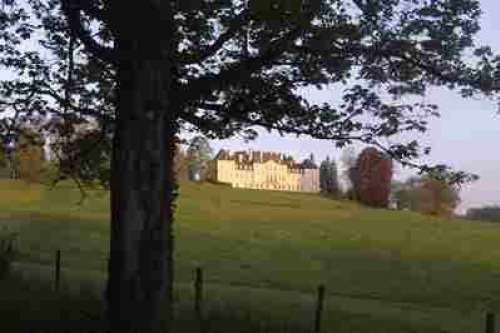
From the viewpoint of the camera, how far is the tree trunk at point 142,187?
39.5 feet

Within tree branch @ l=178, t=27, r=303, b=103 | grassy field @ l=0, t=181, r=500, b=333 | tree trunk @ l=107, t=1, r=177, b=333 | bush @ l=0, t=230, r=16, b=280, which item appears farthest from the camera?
grassy field @ l=0, t=181, r=500, b=333

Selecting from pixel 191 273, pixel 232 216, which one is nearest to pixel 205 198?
pixel 232 216

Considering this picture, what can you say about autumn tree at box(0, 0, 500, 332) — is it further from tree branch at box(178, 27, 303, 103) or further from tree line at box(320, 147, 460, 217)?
tree line at box(320, 147, 460, 217)

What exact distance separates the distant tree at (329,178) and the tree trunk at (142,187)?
13598 cm

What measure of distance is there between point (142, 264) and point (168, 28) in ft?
9.51

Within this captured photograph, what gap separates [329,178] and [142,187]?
146m

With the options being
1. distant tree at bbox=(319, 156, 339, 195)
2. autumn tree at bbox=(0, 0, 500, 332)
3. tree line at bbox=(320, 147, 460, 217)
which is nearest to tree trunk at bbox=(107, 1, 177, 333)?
autumn tree at bbox=(0, 0, 500, 332)

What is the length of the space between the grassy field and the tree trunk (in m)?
5.79

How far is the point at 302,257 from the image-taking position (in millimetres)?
60500

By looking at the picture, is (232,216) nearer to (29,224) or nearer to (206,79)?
(29,224)

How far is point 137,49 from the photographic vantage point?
12.3 m

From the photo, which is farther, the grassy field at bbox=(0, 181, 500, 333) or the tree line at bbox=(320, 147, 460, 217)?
the tree line at bbox=(320, 147, 460, 217)

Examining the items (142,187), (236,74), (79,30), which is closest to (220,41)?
(236,74)

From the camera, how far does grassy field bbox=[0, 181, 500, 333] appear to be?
29.1 meters
